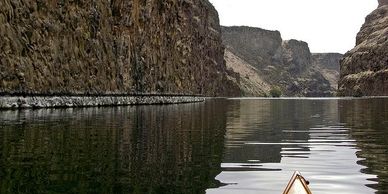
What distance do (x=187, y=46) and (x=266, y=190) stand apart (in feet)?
455

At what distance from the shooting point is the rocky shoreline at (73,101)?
54006 mm

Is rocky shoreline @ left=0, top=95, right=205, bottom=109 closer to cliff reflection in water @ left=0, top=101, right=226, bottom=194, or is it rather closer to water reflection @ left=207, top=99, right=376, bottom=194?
cliff reflection in water @ left=0, top=101, right=226, bottom=194

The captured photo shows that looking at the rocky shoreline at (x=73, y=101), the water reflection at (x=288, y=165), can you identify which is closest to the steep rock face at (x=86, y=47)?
the rocky shoreline at (x=73, y=101)

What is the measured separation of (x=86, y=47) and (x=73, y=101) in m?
12.1

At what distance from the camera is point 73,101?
6719 centimetres

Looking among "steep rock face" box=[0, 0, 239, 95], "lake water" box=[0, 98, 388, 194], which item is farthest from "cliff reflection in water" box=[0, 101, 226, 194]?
"steep rock face" box=[0, 0, 239, 95]

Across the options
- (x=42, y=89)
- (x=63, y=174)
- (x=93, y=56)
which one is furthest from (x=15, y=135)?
(x=93, y=56)

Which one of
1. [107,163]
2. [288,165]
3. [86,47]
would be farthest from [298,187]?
[86,47]

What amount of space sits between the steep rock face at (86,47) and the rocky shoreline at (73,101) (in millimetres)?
1044

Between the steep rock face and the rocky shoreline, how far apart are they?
1.04 metres

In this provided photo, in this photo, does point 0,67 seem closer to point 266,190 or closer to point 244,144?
point 244,144

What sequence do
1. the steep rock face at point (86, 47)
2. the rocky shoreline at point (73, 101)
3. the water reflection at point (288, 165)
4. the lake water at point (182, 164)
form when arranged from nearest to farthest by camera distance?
the lake water at point (182, 164) → the water reflection at point (288, 165) → the rocky shoreline at point (73, 101) → the steep rock face at point (86, 47)

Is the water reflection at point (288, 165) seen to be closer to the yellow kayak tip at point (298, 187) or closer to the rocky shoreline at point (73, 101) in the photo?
the yellow kayak tip at point (298, 187)

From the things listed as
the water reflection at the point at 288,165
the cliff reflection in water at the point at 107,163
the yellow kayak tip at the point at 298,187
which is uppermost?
the yellow kayak tip at the point at 298,187
